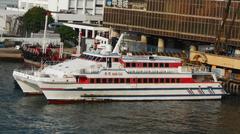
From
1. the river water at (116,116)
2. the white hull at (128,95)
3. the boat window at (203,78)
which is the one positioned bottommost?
the river water at (116,116)

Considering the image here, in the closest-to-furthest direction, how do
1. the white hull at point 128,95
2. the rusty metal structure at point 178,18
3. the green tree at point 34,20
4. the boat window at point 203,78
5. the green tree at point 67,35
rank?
the white hull at point 128,95 → the boat window at point 203,78 → the rusty metal structure at point 178,18 → the green tree at point 67,35 → the green tree at point 34,20

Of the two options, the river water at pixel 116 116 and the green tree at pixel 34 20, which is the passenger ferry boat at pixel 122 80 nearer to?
the river water at pixel 116 116

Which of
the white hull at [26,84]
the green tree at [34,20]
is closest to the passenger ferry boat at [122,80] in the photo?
the white hull at [26,84]

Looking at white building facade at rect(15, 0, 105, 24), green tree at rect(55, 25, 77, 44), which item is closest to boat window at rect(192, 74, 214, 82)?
green tree at rect(55, 25, 77, 44)

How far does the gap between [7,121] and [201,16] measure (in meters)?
52.2

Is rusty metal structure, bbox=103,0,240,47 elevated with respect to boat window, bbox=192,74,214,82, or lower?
elevated

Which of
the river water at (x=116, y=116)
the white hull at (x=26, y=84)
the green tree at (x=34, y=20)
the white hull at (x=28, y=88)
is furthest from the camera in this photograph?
the green tree at (x=34, y=20)

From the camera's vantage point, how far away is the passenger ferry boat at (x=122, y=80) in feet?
225

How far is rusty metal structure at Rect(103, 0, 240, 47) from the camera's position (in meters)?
102

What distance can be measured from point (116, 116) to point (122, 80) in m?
8.37

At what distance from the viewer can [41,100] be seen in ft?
230

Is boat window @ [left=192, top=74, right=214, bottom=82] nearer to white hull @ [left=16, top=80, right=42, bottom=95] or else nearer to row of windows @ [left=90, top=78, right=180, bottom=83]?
row of windows @ [left=90, top=78, right=180, bottom=83]

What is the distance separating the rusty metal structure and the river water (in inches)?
1136

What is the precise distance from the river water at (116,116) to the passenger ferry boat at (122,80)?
37.5 inches
